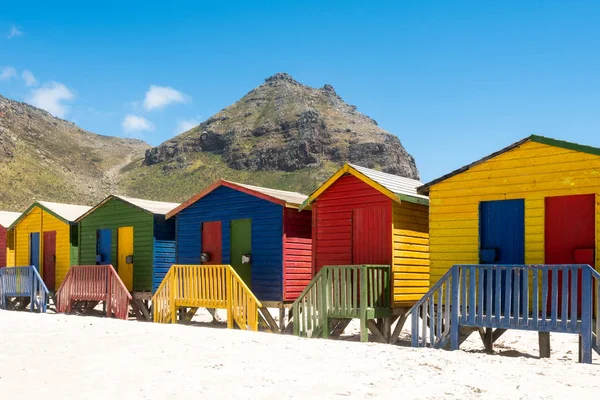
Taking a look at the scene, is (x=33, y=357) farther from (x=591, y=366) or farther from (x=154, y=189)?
(x=154, y=189)

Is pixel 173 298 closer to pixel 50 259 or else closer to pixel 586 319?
pixel 50 259

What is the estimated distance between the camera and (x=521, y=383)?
8.73 meters

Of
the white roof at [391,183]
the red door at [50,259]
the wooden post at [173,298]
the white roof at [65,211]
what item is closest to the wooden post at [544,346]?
the white roof at [391,183]

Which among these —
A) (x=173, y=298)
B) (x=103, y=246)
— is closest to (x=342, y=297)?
(x=173, y=298)

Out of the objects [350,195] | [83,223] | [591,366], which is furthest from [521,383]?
[83,223]

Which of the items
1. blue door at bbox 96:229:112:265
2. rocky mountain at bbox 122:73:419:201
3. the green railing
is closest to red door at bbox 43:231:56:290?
blue door at bbox 96:229:112:265

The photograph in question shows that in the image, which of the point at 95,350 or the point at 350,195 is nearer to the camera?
the point at 95,350

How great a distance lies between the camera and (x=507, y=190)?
43.9 feet

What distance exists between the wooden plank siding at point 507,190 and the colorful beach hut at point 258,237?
5067 mm

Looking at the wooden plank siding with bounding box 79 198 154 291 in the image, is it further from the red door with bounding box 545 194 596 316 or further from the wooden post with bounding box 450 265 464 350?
the red door with bounding box 545 194 596 316

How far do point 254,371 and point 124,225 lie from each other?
15.4 meters

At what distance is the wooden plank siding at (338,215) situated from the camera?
1645cm

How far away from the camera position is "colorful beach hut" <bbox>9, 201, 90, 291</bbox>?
26109 millimetres

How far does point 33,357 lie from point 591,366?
8.27 m
